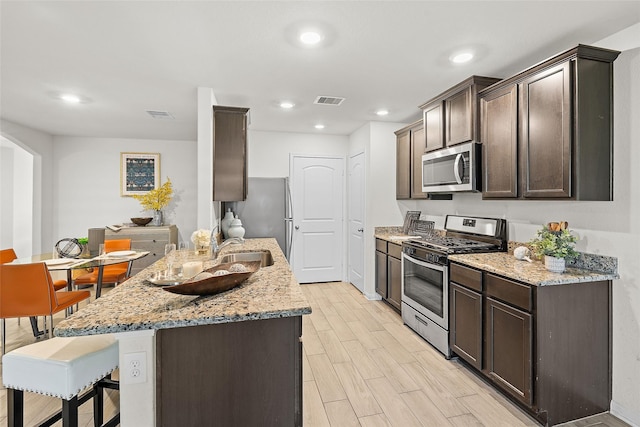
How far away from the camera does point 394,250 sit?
383 cm

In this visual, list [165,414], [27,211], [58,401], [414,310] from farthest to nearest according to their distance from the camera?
[27,211], [414,310], [58,401], [165,414]

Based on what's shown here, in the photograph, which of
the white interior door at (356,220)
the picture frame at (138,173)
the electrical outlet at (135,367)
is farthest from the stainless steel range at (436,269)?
the picture frame at (138,173)

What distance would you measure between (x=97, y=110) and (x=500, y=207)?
4.66 m

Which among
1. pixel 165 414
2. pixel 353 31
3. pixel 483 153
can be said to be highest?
pixel 353 31

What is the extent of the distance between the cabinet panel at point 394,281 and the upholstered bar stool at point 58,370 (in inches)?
115

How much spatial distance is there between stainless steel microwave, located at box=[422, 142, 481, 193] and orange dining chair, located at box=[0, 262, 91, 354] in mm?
3526

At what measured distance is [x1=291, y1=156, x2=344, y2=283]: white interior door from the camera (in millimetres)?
5117

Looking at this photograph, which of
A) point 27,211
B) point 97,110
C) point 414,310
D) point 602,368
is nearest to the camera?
point 602,368

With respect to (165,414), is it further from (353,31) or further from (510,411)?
(353,31)

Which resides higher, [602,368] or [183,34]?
[183,34]

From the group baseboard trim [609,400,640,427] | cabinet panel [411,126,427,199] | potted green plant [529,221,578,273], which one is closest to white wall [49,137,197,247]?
cabinet panel [411,126,427,199]

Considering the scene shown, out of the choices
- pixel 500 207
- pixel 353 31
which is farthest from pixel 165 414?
pixel 500 207

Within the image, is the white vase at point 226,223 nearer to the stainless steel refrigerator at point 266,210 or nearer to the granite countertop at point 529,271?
the stainless steel refrigerator at point 266,210

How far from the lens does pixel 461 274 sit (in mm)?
2555
